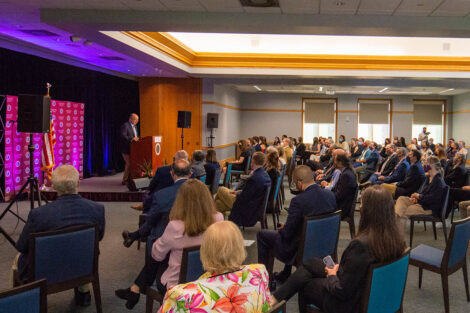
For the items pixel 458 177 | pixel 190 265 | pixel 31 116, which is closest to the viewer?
pixel 190 265

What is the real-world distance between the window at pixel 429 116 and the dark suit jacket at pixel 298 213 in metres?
18.8

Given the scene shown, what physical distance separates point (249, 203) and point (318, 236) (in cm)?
181

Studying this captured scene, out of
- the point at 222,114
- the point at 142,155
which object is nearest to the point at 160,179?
the point at 142,155

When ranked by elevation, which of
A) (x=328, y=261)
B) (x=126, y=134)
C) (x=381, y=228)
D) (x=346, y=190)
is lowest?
(x=328, y=261)

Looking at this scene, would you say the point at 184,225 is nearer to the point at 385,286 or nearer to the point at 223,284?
the point at 223,284

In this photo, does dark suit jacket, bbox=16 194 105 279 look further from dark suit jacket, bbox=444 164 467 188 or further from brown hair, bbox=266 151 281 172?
dark suit jacket, bbox=444 164 467 188

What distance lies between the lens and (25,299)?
1902mm

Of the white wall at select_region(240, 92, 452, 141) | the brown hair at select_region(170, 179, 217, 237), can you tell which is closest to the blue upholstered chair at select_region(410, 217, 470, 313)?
the brown hair at select_region(170, 179, 217, 237)

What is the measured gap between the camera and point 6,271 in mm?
4457

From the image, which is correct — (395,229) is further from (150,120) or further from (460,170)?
(150,120)

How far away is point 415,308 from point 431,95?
61.7 ft

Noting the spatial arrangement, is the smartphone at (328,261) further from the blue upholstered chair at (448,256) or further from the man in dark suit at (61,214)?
the man in dark suit at (61,214)

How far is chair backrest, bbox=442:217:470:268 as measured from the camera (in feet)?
10.9

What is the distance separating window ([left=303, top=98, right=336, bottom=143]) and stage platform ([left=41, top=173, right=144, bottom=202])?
39.1 ft
